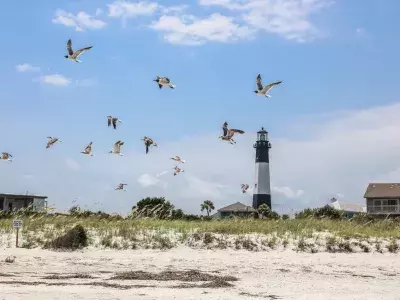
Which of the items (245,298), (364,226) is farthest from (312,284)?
(364,226)

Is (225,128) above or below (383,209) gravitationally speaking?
below

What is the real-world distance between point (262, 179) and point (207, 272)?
5980 cm

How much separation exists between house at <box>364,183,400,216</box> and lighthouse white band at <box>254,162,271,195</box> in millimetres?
13018

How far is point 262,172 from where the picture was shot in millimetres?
77625

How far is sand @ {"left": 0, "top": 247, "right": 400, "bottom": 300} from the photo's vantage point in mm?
12586

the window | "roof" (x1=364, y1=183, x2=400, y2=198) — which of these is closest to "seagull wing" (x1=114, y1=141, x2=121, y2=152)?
the window

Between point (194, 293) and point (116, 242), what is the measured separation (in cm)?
847

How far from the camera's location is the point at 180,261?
19.2 meters

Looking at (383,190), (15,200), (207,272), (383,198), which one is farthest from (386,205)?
(207,272)

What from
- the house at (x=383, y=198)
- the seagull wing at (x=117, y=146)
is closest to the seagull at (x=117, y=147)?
the seagull wing at (x=117, y=146)

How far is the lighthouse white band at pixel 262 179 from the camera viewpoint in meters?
74.8

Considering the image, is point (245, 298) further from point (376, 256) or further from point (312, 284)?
point (376, 256)

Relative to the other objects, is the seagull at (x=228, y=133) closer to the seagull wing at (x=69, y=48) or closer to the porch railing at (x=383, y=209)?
the seagull wing at (x=69, y=48)

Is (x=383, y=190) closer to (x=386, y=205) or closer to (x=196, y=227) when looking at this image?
(x=386, y=205)
